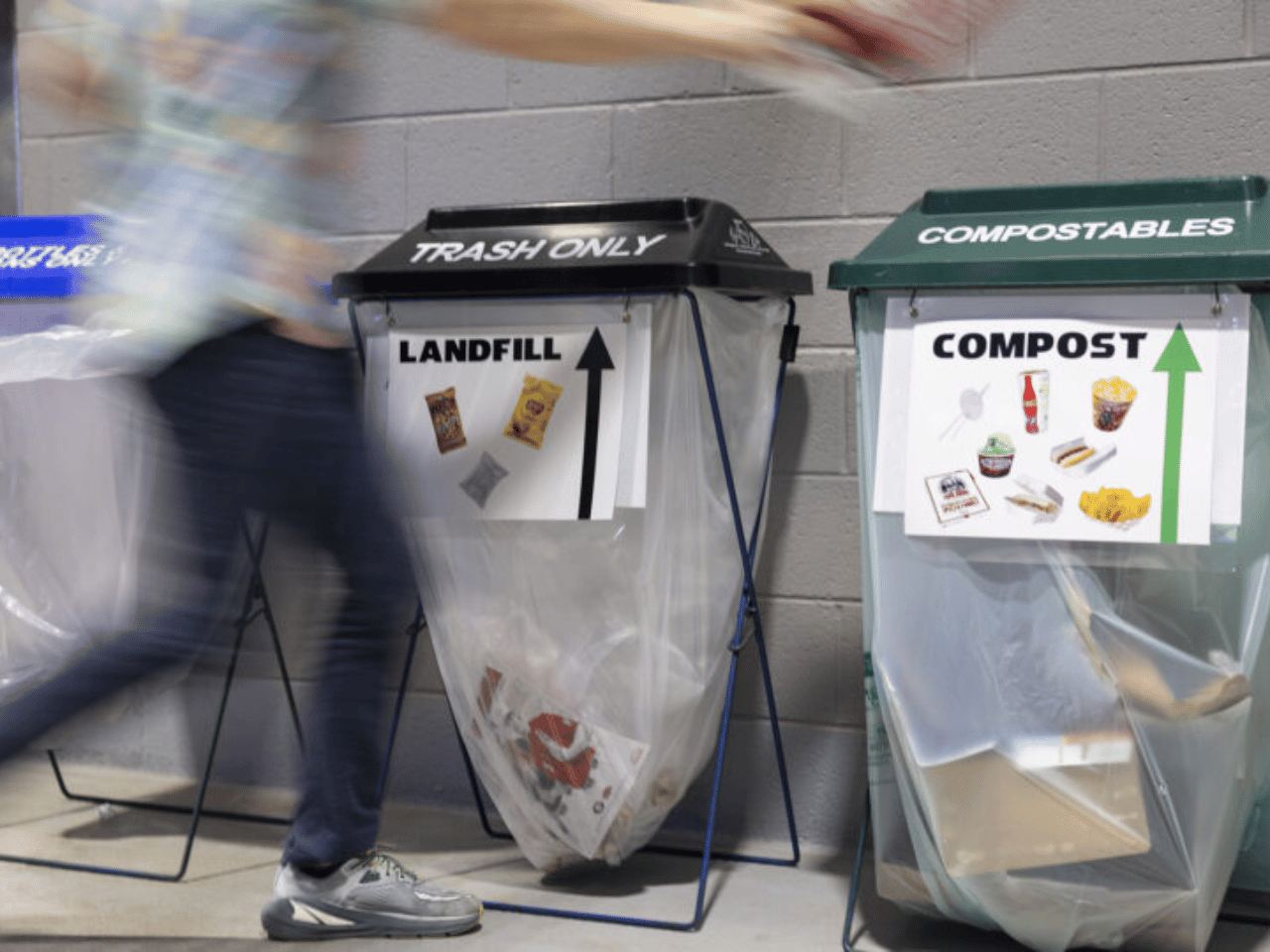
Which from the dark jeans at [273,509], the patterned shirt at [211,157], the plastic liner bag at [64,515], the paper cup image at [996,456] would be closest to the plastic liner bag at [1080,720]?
the paper cup image at [996,456]

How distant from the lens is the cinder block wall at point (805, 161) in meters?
2.74

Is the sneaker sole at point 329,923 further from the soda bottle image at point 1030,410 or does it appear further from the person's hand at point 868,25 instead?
the person's hand at point 868,25

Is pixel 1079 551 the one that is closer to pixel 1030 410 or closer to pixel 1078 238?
pixel 1030 410

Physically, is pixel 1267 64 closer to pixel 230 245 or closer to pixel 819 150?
pixel 819 150

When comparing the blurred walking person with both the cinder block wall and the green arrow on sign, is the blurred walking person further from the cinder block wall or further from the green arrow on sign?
the green arrow on sign

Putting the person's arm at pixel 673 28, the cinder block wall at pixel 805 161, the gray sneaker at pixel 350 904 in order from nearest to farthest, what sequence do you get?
the person's arm at pixel 673 28, the gray sneaker at pixel 350 904, the cinder block wall at pixel 805 161

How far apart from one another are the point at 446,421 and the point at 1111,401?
1.00 m

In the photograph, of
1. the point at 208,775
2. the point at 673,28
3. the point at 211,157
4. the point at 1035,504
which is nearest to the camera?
the point at 673,28

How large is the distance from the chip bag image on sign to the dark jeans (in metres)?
0.42

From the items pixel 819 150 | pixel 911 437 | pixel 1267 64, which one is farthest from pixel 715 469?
pixel 1267 64

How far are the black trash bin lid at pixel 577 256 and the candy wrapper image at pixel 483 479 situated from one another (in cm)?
26

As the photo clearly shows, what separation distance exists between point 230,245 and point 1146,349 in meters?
1.18

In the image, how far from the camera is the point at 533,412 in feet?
8.33

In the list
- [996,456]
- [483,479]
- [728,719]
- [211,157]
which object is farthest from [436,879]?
[211,157]
